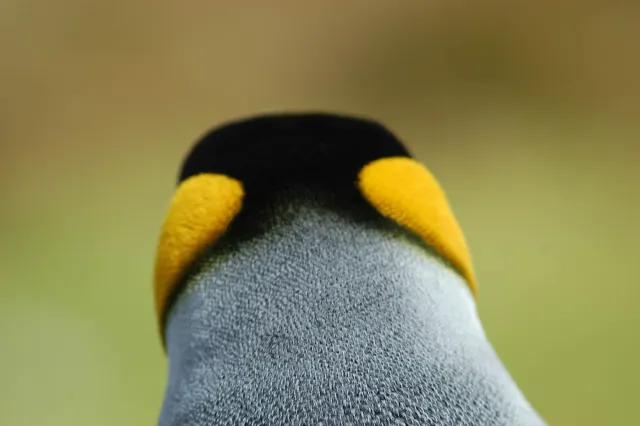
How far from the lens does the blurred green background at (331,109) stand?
106cm

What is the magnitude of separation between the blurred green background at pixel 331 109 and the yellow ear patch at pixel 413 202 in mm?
604

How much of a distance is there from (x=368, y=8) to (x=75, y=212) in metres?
0.68

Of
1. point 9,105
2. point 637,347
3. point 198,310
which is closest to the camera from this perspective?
point 198,310

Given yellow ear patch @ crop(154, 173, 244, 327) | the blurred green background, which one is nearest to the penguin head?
yellow ear patch @ crop(154, 173, 244, 327)

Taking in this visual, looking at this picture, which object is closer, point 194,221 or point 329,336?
point 329,336

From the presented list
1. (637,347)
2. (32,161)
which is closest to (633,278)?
(637,347)

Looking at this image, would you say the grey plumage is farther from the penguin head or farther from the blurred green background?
the blurred green background

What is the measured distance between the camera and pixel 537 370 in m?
1.06

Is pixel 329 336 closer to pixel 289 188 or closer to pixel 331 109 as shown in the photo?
pixel 289 188

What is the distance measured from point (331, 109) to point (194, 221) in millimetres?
773

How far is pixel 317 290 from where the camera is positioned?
1.42 feet

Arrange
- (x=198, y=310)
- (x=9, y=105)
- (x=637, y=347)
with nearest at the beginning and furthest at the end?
(x=198, y=310), (x=637, y=347), (x=9, y=105)

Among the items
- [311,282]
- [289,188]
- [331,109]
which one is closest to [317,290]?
[311,282]

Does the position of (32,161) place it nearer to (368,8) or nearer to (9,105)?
(9,105)
